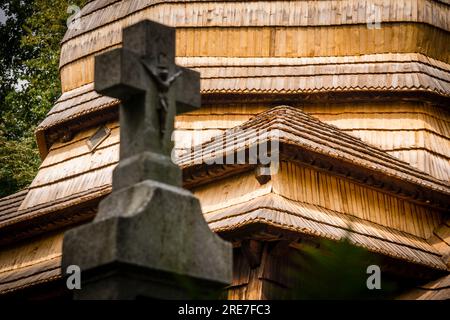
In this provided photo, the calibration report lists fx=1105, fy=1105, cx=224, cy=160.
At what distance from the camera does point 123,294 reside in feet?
16.2

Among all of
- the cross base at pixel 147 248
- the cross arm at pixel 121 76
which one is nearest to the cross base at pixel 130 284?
the cross base at pixel 147 248

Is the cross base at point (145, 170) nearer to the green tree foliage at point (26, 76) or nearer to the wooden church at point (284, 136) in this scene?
the wooden church at point (284, 136)

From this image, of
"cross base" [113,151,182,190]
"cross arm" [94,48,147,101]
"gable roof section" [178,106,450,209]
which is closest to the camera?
"cross base" [113,151,182,190]

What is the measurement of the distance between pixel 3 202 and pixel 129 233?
15508 mm

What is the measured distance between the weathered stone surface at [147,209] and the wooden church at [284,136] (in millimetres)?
6774

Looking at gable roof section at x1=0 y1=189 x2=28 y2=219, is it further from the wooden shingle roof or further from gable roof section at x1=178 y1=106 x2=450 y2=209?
the wooden shingle roof

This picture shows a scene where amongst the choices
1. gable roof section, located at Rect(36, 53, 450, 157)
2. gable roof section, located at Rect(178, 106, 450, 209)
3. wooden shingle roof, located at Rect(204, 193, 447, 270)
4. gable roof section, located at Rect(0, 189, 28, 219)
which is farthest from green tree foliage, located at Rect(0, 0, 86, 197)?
wooden shingle roof, located at Rect(204, 193, 447, 270)

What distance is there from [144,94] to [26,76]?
2715 centimetres

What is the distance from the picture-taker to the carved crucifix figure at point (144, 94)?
556 centimetres

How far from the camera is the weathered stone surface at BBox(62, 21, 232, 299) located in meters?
4.95

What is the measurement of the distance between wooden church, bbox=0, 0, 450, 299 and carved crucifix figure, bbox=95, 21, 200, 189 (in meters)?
6.71
